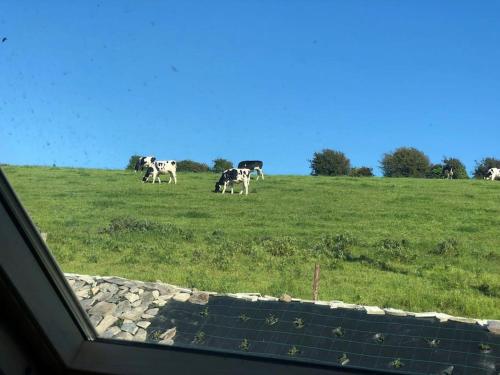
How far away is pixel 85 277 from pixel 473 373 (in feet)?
3.64

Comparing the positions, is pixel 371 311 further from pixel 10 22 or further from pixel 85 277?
pixel 10 22

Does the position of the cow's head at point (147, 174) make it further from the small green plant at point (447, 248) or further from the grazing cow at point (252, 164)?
the small green plant at point (447, 248)

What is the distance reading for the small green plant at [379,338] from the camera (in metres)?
1.57

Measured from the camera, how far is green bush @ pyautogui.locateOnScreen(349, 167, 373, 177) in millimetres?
1829

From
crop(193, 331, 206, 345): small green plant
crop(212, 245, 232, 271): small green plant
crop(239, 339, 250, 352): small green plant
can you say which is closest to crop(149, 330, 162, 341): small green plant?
crop(193, 331, 206, 345): small green plant

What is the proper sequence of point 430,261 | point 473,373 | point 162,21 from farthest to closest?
1. point 430,261
2. point 162,21
3. point 473,373

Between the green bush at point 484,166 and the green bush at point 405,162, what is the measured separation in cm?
13

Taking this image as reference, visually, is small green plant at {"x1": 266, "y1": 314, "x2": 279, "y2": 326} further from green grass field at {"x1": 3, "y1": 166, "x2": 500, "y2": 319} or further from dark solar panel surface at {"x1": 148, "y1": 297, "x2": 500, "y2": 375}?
green grass field at {"x1": 3, "y1": 166, "x2": 500, "y2": 319}

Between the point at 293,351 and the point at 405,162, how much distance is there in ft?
2.06

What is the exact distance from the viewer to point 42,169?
182cm

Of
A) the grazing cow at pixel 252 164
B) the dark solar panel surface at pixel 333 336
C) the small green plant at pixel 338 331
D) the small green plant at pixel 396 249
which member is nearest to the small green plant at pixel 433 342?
the dark solar panel surface at pixel 333 336

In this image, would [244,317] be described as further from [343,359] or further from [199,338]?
[343,359]

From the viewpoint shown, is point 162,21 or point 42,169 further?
point 42,169

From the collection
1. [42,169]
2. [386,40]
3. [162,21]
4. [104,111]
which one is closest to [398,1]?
[386,40]
